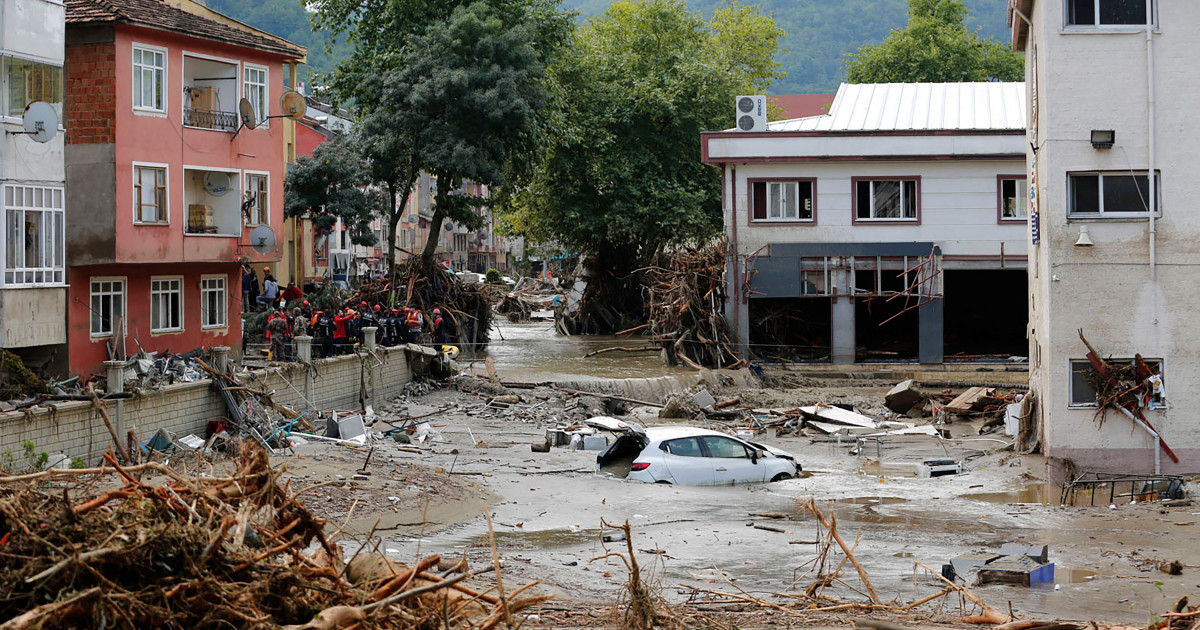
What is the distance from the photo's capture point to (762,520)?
56.2 ft

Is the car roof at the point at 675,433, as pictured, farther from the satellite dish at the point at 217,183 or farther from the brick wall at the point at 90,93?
the satellite dish at the point at 217,183

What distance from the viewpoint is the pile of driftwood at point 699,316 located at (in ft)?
119

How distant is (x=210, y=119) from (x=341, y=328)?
5872 mm

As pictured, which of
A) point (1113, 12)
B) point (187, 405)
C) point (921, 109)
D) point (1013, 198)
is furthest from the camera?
point (921, 109)

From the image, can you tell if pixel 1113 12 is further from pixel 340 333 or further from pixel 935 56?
pixel 935 56

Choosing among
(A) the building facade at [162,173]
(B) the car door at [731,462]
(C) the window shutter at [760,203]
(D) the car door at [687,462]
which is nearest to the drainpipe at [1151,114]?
(B) the car door at [731,462]

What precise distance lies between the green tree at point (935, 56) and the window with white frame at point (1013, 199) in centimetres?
3440

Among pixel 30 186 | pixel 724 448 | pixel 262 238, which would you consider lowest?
pixel 724 448

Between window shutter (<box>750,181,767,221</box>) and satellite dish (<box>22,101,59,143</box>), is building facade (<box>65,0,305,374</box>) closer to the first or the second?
satellite dish (<box>22,101,59,143</box>)

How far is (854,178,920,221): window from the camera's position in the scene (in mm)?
36688

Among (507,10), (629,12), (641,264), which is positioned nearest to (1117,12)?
(507,10)

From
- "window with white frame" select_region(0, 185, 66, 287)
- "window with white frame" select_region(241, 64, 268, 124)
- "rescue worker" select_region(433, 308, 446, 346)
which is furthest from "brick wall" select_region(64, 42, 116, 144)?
"rescue worker" select_region(433, 308, 446, 346)

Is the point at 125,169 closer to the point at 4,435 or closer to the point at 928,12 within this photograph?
the point at 4,435

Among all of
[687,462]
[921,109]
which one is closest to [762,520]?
[687,462]
